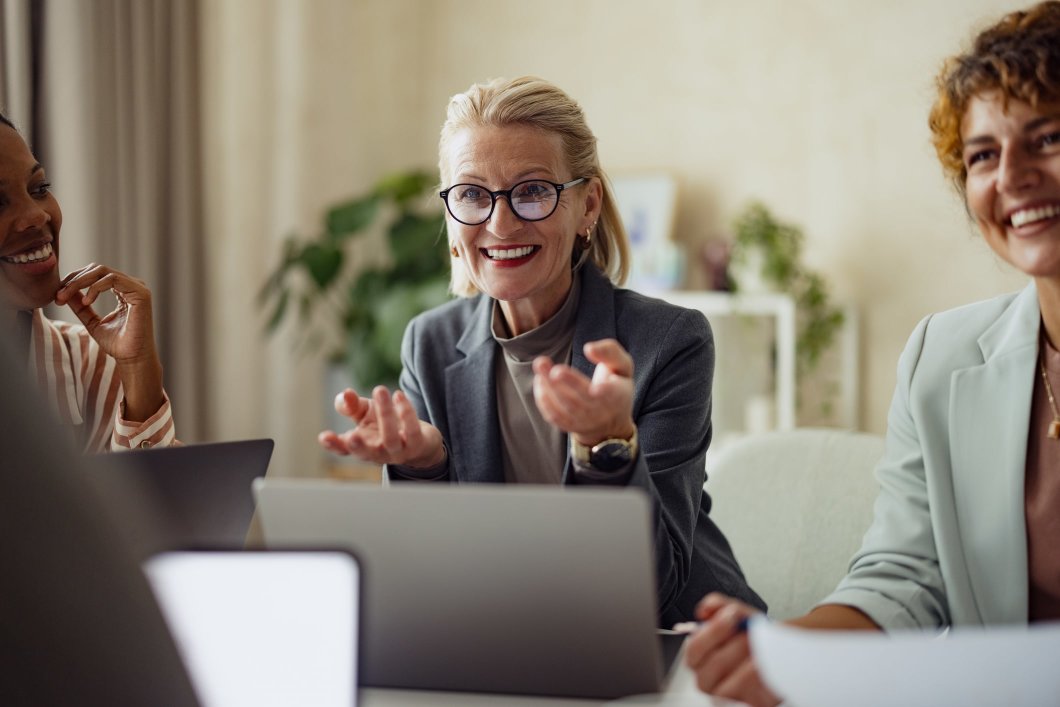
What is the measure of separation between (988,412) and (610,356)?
459mm

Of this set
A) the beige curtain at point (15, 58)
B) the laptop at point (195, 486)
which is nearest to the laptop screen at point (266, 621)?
the laptop at point (195, 486)

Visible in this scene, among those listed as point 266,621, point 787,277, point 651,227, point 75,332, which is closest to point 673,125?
point 651,227

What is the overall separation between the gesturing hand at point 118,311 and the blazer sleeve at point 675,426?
70cm

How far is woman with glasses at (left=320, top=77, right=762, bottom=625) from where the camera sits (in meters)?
1.46

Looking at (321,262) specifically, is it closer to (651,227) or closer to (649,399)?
(651,227)

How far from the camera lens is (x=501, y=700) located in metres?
0.95

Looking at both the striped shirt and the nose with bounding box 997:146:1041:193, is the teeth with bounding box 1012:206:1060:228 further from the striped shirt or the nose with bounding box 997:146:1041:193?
the striped shirt

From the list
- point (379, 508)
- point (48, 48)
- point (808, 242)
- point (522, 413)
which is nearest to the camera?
point (379, 508)

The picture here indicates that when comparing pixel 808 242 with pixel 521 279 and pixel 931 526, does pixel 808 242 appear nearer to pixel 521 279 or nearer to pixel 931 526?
pixel 521 279

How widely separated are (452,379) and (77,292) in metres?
0.56

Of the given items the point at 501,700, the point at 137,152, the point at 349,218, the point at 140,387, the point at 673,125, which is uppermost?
the point at 673,125

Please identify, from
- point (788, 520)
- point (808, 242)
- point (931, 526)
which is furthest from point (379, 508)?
point (808, 242)

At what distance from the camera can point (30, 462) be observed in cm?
55

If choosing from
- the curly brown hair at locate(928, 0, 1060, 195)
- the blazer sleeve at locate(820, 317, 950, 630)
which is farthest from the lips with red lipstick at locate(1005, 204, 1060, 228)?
the blazer sleeve at locate(820, 317, 950, 630)
